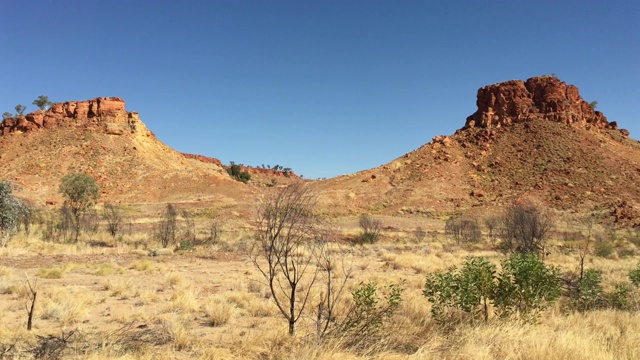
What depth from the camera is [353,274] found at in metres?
14.5

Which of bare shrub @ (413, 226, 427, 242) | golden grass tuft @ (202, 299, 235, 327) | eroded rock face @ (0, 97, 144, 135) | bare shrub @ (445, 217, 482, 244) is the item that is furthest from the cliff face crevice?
golden grass tuft @ (202, 299, 235, 327)

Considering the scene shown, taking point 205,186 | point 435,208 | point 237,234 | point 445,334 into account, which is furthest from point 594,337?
point 205,186

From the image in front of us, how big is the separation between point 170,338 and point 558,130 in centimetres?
7362

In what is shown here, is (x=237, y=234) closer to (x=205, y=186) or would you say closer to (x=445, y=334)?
(x=445, y=334)

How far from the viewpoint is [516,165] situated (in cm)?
6319

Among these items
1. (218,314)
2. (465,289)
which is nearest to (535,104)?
(465,289)

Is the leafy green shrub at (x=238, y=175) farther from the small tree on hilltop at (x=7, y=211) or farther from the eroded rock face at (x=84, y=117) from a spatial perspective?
the small tree on hilltop at (x=7, y=211)

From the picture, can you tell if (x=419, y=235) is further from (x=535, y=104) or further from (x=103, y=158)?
(x=103, y=158)

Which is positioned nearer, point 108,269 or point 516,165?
point 108,269

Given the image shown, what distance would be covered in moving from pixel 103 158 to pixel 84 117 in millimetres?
12904

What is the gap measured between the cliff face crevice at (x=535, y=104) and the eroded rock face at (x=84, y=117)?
62.8 m

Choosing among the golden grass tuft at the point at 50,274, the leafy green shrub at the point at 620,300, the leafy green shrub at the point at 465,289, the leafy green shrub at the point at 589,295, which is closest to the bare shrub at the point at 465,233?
the leafy green shrub at the point at 620,300

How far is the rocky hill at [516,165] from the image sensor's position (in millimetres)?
55281

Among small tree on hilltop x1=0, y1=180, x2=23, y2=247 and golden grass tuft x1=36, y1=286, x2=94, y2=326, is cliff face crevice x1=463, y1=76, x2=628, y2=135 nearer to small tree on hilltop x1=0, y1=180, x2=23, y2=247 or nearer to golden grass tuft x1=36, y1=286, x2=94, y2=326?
small tree on hilltop x1=0, y1=180, x2=23, y2=247
